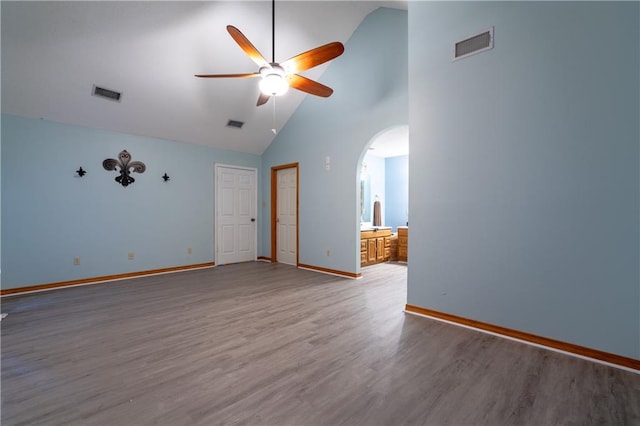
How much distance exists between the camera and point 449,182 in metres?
2.89

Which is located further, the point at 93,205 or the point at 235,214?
the point at 235,214

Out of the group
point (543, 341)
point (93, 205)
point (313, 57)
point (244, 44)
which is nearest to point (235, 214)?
point (93, 205)

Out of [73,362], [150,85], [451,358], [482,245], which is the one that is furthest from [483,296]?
[150,85]

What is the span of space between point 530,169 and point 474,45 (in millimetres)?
1319

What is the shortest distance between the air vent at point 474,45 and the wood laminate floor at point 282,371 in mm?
2676

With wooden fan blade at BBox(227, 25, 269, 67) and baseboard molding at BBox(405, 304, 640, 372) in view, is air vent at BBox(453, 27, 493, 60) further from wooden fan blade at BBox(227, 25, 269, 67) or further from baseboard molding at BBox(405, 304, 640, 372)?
baseboard molding at BBox(405, 304, 640, 372)

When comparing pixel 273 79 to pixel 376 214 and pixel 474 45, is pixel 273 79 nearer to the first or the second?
pixel 474 45

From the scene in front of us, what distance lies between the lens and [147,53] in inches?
149

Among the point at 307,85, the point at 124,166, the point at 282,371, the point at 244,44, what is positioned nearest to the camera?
the point at 282,371

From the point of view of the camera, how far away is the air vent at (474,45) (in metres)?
2.65

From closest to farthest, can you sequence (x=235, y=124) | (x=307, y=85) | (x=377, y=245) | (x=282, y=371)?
(x=282, y=371)
(x=307, y=85)
(x=235, y=124)
(x=377, y=245)

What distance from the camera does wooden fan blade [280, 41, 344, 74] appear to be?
2.58 m

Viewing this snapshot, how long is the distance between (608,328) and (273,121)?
18.2ft

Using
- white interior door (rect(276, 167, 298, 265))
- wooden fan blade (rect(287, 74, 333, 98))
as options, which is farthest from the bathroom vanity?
wooden fan blade (rect(287, 74, 333, 98))
